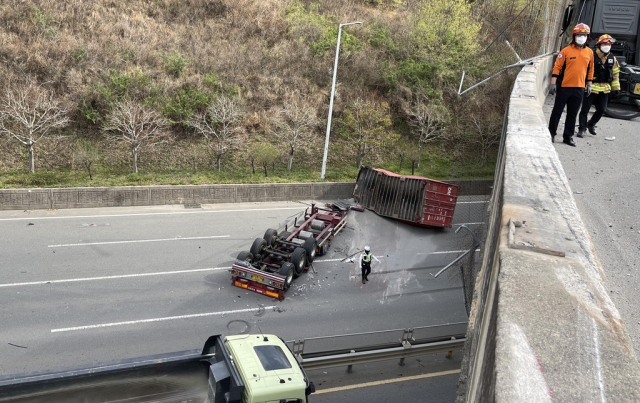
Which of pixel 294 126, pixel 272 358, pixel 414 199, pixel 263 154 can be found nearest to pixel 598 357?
pixel 272 358

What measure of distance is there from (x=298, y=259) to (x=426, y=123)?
19.1 m

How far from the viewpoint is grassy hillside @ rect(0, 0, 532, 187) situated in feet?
85.9

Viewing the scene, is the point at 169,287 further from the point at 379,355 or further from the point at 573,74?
the point at 573,74

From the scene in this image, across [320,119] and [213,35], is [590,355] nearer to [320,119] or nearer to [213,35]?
[320,119]

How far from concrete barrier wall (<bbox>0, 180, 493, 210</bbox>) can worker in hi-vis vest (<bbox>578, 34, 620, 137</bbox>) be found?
13098 mm

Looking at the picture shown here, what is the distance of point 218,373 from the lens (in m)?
8.70

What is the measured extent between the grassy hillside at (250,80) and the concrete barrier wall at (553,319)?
66.5 feet

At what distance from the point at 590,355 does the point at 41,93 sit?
27399mm

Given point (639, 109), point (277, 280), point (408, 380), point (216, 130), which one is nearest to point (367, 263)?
point (277, 280)

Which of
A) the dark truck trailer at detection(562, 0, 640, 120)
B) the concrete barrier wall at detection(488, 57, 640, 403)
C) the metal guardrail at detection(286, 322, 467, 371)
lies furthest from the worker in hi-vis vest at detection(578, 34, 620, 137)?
the concrete barrier wall at detection(488, 57, 640, 403)

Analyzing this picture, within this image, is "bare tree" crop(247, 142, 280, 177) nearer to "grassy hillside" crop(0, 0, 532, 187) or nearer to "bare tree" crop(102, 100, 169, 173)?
"grassy hillside" crop(0, 0, 532, 187)

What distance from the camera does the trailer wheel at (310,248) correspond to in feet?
54.7

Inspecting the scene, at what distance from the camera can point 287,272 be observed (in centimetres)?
1495

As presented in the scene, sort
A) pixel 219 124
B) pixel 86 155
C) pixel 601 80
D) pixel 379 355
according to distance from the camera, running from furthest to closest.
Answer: pixel 219 124 → pixel 86 155 → pixel 601 80 → pixel 379 355
